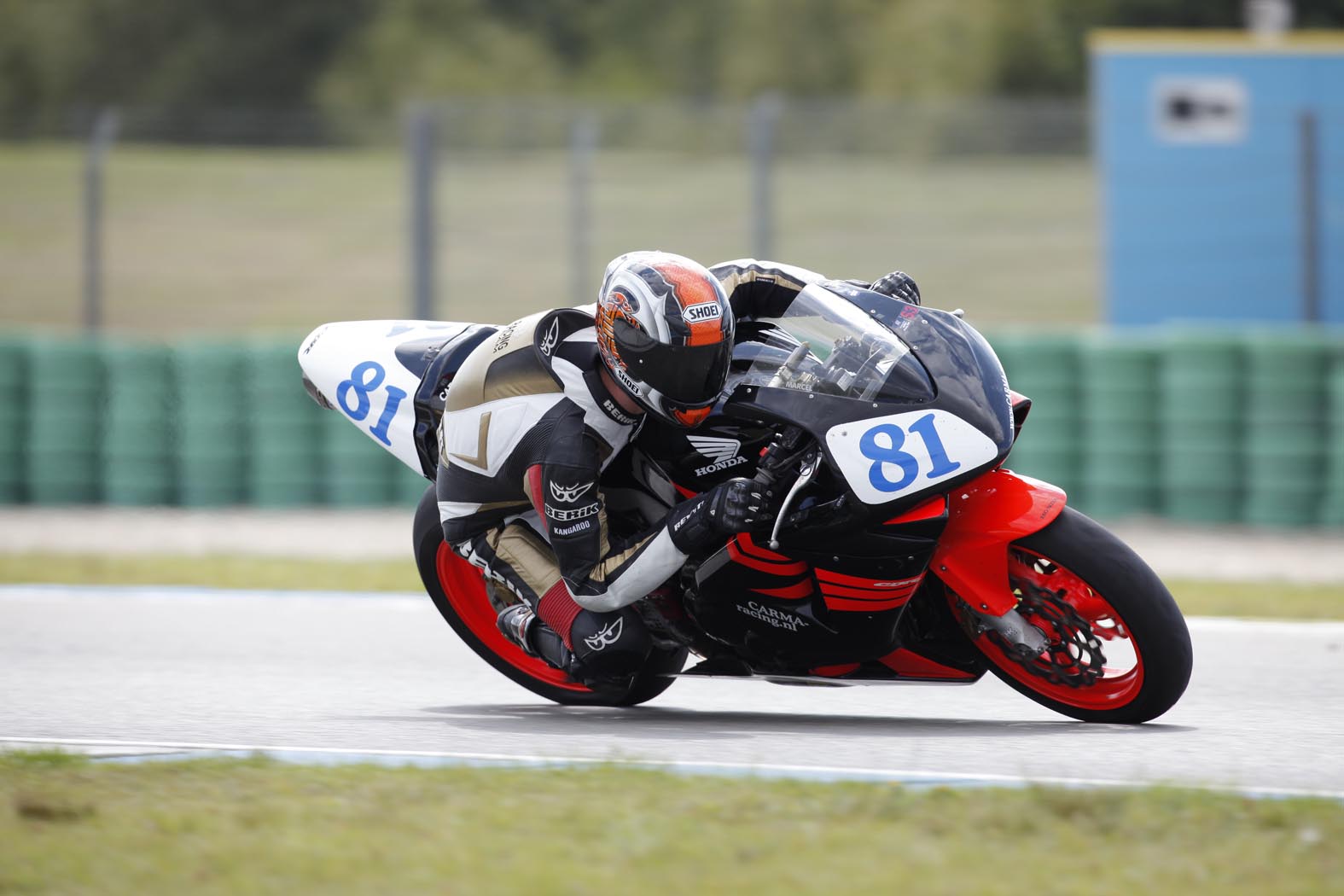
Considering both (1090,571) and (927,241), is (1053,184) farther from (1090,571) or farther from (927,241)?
(1090,571)

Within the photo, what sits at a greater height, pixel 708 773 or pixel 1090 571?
pixel 1090 571

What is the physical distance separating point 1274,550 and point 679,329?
6.12 metres

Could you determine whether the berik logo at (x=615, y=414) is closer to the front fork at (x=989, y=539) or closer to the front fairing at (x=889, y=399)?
the front fairing at (x=889, y=399)

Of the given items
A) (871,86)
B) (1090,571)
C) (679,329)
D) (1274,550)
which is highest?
(871,86)

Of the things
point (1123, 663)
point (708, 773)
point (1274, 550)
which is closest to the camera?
point (708, 773)

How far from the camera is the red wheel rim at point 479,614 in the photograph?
5.79m

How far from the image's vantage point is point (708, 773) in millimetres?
4348

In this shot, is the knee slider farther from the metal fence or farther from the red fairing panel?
the metal fence

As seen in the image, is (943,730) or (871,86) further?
(871,86)

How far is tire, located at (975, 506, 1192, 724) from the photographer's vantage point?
4.72m

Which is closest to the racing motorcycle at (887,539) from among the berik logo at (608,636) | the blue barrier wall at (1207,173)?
the berik logo at (608,636)

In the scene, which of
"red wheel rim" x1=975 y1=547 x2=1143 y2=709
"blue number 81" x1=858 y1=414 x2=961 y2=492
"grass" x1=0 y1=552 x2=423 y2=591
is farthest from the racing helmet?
"grass" x1=0 y1=552 x2=423 y2=591

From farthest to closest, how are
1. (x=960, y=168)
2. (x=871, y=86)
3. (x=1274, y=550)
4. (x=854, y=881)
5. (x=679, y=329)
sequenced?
(x=871, y=86), (x=960, y=168), (x=1274, y=550), (x=679, y=329), (x=854, y=881)

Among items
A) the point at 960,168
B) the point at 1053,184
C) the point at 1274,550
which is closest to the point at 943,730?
the point at 1274,550
